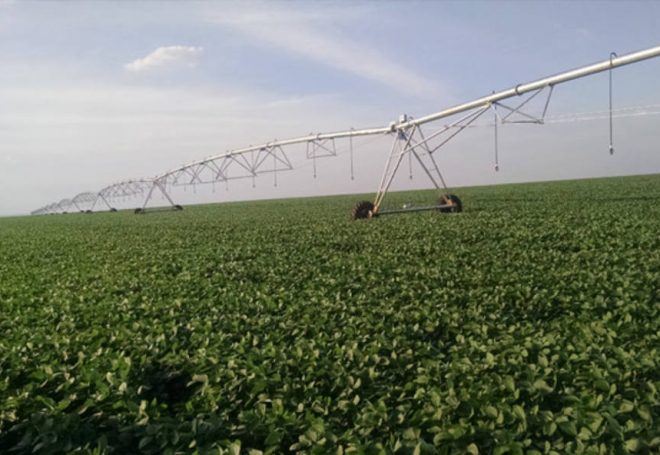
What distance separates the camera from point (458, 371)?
17.0 feet

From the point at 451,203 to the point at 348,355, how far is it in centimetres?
1930

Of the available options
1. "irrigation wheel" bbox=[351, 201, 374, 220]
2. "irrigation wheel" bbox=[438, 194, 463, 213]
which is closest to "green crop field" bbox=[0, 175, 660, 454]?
"irrigation wheel" bbox=[351, 201, 374, 220]

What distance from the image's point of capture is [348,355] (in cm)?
563

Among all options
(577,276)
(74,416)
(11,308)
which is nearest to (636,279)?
(577,276)

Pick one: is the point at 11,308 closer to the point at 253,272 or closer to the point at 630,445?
the point at 253,272

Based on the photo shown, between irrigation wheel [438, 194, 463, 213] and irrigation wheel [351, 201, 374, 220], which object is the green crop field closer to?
irrigation wheel [351, 201, 374, 220]

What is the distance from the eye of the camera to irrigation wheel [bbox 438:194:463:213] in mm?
23730

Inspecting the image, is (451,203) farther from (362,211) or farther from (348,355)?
(348,355)

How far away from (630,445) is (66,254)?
57.0 ft

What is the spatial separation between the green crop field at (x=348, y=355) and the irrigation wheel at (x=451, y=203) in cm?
1174

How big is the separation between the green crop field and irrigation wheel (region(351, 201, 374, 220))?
1114cm

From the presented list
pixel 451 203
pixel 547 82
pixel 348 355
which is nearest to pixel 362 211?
pixel 451 203

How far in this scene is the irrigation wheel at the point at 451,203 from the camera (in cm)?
2373

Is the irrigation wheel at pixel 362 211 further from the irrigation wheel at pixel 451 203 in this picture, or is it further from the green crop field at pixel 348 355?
the green crop field at pixel 348 355
